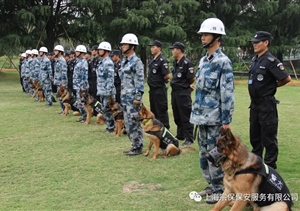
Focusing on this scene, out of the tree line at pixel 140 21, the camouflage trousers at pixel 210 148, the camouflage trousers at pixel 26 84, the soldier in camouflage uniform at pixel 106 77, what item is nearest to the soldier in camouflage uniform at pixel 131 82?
the soldier in camouflage uniform at pixel 106 77

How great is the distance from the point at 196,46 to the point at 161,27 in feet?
9.74

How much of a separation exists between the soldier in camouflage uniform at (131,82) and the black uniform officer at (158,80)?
139 cm

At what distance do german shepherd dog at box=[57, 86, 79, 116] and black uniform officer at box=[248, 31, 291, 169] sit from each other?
6.54 meters

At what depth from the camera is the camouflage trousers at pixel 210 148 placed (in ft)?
12.4

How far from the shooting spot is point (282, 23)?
2408 cm

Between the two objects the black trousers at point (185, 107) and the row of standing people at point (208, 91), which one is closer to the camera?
the row of standing people at point (208, 91)

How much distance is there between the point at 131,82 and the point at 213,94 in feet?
7.39

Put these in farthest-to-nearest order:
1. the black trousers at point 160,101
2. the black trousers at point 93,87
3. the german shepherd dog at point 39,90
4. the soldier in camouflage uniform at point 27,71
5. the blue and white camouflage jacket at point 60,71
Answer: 1. the soldier in camouflage uniform at point 27,71
2. the german shepherd dog at point 39,90
3. the blue and white camouflage jacket at point 60,71
4. the black trousers at point 93,87
5. the black trousers at point 160,101

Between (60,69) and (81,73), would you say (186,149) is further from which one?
(60,69)

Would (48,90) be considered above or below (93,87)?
below

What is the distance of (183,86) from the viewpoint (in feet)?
21.7

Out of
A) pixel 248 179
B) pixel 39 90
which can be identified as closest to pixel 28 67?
pixel 39 90

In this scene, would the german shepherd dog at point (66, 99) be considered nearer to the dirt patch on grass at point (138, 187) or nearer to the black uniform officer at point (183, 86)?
the black uniform officer at point (183, 86)

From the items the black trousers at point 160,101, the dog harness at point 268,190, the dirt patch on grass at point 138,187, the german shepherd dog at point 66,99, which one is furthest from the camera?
the german shepherd dog at point 66,99
